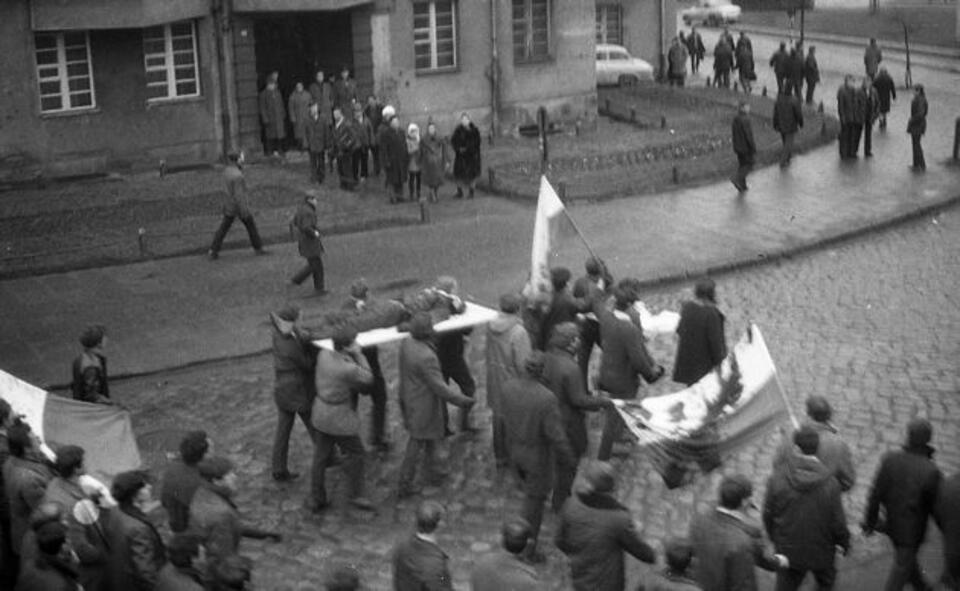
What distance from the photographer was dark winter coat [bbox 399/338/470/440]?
45.8ft

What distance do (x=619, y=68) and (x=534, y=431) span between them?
104ft

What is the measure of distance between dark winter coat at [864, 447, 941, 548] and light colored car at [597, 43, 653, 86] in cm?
3214

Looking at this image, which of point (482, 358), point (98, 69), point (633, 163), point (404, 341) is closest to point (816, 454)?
point (404, 341)

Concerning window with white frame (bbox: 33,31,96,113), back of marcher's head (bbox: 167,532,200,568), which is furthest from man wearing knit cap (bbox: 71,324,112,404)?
window with white frame (bbox: 33,31,96,113)

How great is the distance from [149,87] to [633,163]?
9.84 meters

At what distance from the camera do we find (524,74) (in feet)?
121

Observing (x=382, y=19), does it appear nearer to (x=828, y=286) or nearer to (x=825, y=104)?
(x=825, y=104)

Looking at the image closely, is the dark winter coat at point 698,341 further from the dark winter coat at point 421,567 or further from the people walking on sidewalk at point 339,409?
the dark winter coat at point 421,567

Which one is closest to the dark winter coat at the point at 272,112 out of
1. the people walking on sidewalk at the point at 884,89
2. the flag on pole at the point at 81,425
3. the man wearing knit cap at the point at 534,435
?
the people walking on sidewalk at the point at 884,89

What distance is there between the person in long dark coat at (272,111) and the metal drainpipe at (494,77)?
5.40 m

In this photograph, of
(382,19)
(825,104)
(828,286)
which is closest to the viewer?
(828,286)

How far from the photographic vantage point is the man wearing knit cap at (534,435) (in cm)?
1264

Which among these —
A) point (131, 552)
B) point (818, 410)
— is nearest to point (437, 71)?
point (818, 410)

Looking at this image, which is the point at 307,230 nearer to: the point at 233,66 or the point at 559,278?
the point at 559,278
